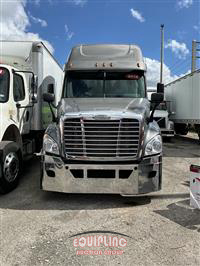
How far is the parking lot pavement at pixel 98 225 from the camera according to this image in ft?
11.0

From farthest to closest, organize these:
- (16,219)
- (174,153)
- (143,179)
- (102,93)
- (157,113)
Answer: (157,113) < (174,153) < (102,93) < (143,179) < (16,219)

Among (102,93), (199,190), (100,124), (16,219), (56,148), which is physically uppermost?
(102,93)

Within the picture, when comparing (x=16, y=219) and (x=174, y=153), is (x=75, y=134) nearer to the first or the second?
(x=16, y=219)

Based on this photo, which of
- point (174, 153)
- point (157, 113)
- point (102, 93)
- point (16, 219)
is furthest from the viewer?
point (157, 113)

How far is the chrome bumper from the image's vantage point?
481 cm

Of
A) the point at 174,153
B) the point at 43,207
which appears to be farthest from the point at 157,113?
the point at 43,207

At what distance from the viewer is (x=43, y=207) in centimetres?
499

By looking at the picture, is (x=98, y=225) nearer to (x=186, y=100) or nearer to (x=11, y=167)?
(x=11, y=167)

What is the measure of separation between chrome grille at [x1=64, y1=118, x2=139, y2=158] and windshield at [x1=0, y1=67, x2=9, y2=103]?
6.44 feet

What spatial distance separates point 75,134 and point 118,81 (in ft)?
6.53

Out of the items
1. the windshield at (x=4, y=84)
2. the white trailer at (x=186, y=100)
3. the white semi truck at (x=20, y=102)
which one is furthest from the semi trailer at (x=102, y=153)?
the white trailer at (x=186, y=100)

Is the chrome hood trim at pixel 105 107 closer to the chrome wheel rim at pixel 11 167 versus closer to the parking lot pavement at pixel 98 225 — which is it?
the chrome wheel rim at pixel 11 167

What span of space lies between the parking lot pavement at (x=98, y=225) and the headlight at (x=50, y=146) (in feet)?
3.29

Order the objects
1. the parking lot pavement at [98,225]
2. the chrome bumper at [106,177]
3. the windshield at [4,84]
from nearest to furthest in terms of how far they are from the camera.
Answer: the parking lot pavement at [98,225], the chrome bumper at [106,177], the windshield at [4,84]
